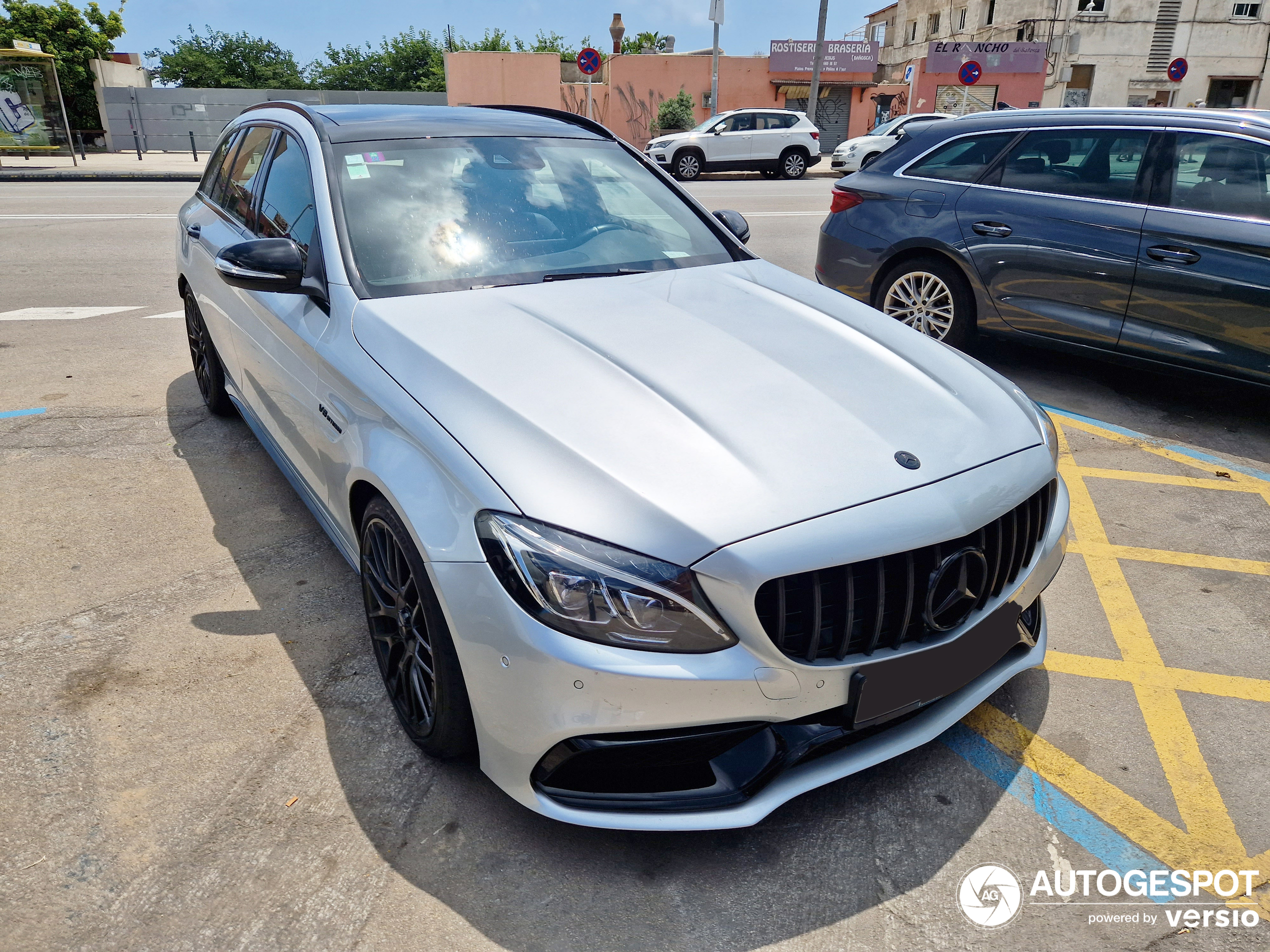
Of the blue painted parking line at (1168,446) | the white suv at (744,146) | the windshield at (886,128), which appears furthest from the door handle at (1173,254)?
the windshield at (886,128)

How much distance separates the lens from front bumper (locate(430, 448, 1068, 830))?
6.29 ft

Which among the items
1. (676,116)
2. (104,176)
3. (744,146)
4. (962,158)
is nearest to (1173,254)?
(962,158)

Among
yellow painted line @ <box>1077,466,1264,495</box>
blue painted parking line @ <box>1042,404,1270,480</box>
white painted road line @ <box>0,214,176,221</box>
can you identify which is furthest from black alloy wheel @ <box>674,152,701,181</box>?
yellow painted line @ <box>1077,466,1264,495</box>

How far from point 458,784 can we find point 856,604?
3.89 feet

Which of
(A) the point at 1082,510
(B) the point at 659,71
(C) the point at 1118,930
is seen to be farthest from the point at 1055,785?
(B) the point at 659,71

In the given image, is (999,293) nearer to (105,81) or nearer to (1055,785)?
(1055,785)

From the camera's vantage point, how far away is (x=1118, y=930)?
2.07 meters

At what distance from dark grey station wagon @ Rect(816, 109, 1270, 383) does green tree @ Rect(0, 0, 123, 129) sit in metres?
40.1

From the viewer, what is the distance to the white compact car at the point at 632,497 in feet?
6.38

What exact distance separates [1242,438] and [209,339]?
5488 millimetres

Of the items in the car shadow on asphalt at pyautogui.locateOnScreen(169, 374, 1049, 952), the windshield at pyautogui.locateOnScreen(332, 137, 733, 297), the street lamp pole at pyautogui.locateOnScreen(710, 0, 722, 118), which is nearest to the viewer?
the car shadow on asphalt at pyautogui.locateOnScreen(169, 374, 1049, 952)

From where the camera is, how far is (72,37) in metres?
40.6

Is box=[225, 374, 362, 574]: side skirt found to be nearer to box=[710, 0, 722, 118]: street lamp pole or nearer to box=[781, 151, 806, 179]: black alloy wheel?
box=[781, 151, 806, 179]: black alloy wheel

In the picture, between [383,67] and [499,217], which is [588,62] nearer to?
[499,217]
